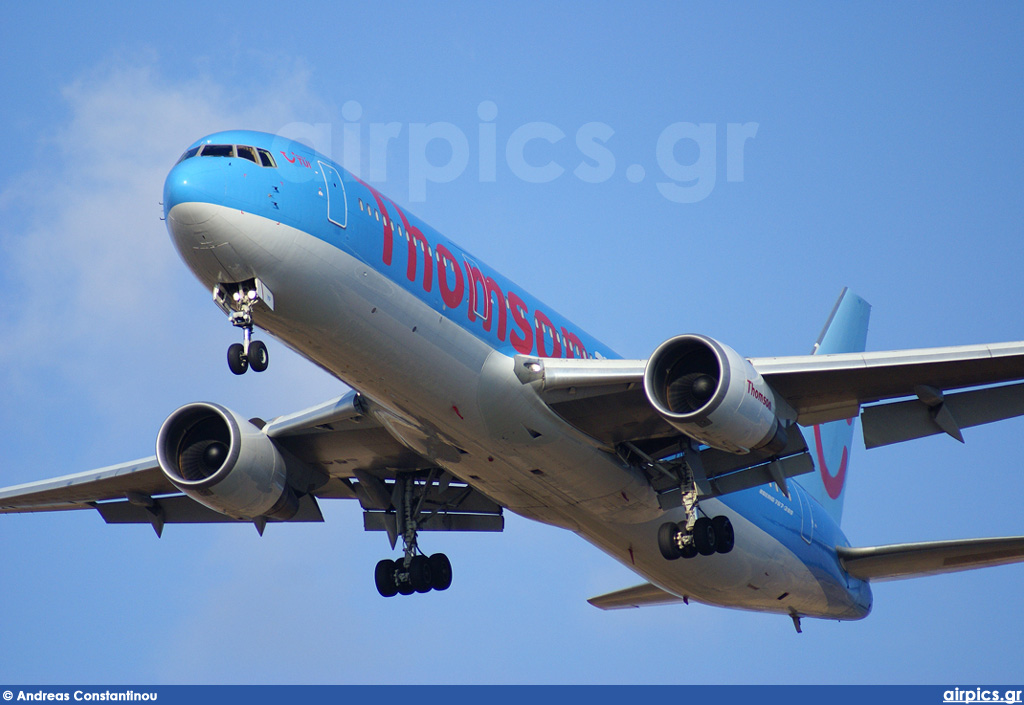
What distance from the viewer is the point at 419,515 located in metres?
24.3

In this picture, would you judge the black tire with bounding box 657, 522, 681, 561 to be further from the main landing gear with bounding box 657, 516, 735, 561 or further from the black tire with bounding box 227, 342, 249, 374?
the black tire with bounding box 227, 342, 249, 374

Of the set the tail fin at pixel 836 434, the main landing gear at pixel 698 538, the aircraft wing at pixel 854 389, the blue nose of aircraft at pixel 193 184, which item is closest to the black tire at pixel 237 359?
the blue nose of aircraft at pixel 193 184

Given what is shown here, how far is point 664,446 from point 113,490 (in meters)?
12.3

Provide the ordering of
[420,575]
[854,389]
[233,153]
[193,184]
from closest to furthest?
1. [193,184]
2. [233,153]
3. [854,389]
4. [420,575]

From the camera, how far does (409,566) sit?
2398cm

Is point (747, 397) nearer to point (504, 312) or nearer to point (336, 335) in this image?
point (504, 312)

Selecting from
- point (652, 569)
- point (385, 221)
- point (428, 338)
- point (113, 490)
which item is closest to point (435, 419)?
point (428, 338)

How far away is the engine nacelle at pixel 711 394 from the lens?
1836 centimetres

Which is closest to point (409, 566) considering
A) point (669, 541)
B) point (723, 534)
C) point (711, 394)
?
point (669, 541)

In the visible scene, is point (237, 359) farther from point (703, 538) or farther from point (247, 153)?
point (703, 538)

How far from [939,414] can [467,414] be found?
26.3ft

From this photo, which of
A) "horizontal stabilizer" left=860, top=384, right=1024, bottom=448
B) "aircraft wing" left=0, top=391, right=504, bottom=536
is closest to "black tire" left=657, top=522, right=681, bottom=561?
"horizontal stabilizer" left=860, top=384, right=1024, bottom=448

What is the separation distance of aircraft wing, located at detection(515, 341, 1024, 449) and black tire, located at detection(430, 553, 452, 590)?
17.2 ft

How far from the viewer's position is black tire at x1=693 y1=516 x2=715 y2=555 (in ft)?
70.3
